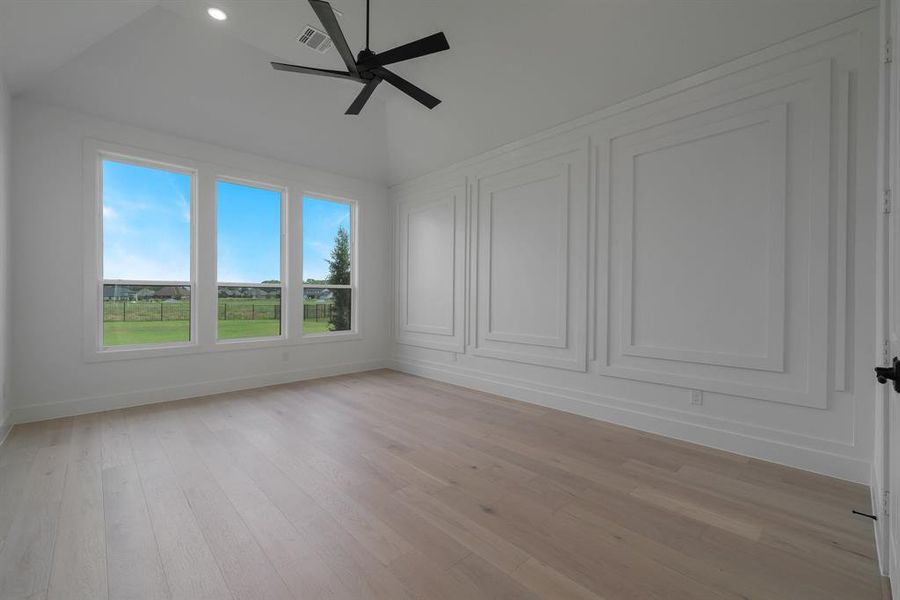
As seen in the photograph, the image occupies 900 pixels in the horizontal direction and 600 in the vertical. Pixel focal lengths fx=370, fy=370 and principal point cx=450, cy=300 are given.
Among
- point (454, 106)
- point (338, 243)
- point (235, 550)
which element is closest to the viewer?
point (235, 550)

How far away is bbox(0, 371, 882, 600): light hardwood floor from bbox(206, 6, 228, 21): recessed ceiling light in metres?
3.49

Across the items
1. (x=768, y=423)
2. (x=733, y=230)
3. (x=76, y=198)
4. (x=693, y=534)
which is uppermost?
(x=76, y=198)

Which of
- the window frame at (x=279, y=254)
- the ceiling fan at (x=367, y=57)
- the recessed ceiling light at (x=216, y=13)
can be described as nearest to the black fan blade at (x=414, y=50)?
the ceiling fan at (x=367, y=57)

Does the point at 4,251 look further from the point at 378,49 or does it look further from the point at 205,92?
the point at 378,49

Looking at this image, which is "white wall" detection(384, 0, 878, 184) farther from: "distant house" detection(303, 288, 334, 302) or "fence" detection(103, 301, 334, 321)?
"fence" detection(103, 301, 334, 321)

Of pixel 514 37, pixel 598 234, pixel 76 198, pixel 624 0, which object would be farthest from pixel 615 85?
pixel 76 198

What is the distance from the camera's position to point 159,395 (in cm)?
392

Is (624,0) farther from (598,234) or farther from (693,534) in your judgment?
(693,534)

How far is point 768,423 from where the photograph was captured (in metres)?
2.59

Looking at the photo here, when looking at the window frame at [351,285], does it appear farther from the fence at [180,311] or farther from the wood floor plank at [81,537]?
the wood floor plank at [81,537]

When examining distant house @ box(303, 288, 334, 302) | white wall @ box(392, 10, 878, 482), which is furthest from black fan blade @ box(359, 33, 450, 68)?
distant house @ box(303, 288, 334, 302)

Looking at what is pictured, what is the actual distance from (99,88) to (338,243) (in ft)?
9.42

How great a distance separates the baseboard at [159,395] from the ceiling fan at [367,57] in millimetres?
3403

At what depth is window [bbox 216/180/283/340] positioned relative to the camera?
176 inches
